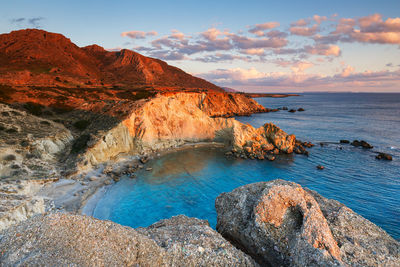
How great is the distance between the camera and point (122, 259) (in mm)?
6898

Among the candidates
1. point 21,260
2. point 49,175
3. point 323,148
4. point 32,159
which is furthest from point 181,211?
point 323,148

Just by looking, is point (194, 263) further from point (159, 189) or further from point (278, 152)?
point (278, 152)

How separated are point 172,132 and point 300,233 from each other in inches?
1457

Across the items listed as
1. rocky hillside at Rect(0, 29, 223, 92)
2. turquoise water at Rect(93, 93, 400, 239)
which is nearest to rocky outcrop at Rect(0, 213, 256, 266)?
turquoise water at Rect(93, 93, 400, 239)

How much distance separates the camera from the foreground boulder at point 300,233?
26.5ft

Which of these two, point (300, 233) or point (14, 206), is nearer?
point (300, 233)

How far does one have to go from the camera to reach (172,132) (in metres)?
43.8

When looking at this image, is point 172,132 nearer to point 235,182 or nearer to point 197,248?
point 235,182

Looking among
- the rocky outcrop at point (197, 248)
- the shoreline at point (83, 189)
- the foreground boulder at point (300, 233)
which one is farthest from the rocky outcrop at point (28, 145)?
the foreground boulder at point (300, 233)

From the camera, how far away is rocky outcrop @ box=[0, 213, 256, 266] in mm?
6193

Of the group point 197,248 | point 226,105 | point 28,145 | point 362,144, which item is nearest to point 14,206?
point 197,248

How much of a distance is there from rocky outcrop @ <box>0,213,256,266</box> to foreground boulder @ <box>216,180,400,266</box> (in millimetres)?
1335

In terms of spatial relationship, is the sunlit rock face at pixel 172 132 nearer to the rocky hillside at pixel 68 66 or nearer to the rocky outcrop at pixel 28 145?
the rocky outcrop at pixel 28 145

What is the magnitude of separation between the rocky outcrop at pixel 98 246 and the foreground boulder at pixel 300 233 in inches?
52.6
